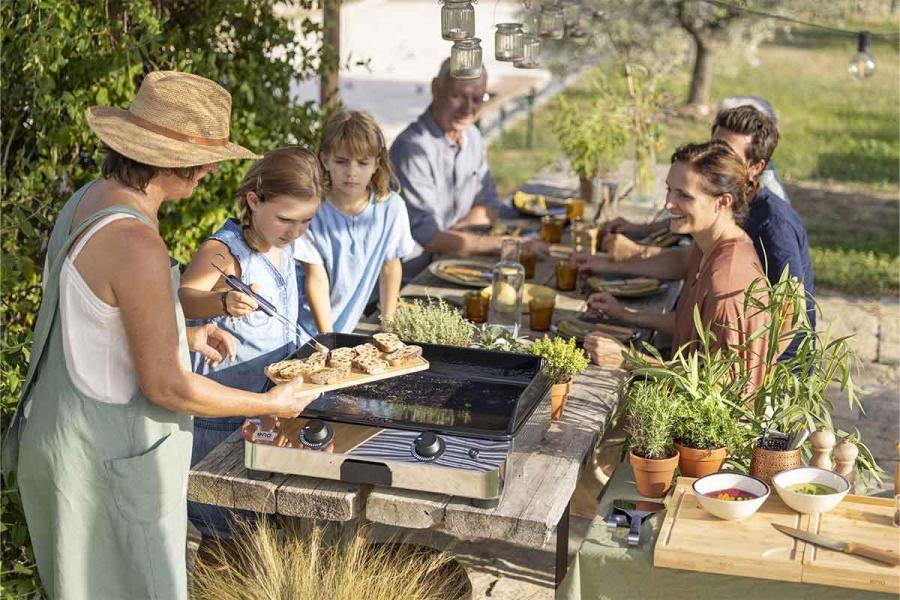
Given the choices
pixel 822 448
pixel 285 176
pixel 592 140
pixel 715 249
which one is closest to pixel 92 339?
pixel 285 176

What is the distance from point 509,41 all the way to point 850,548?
8.36ft

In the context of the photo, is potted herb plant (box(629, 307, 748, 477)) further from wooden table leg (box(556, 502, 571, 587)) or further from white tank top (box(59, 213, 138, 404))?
white tank top (box(59, 213, 138, 404))

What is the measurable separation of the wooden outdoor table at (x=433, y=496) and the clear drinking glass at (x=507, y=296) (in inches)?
33.9

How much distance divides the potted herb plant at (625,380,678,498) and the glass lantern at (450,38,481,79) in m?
1.49

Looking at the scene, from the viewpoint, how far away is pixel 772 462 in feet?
10.5

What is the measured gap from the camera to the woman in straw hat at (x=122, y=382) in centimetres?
264

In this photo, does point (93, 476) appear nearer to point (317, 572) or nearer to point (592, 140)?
point (317, 572)

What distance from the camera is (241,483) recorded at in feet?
9.75

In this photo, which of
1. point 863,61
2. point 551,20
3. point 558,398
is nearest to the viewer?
point 558,398

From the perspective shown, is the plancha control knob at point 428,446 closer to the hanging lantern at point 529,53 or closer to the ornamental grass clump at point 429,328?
the ornamental grass clump at point 429,328

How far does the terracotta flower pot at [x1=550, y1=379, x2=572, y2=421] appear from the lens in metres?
3.38

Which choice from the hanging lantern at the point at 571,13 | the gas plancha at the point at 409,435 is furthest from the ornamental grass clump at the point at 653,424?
the hanging lantern at the point at 571,13

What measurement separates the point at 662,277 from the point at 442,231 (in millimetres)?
1070

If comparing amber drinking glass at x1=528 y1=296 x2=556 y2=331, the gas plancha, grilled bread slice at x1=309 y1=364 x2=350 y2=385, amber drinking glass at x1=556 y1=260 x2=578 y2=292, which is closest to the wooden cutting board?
the gas plancha
